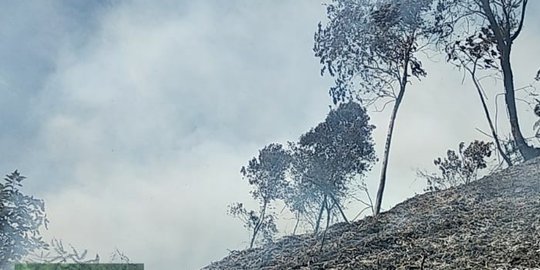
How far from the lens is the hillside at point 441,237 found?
16.4ft

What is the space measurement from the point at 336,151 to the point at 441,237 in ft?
22.0

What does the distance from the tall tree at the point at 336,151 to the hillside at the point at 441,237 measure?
3.58 meters

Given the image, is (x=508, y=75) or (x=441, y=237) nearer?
(x=441, y=237)

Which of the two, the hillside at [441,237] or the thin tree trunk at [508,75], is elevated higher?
the thin tree trunk at [508,75]

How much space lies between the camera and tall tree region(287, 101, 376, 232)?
39.2 feet

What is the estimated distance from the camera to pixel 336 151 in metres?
12.4

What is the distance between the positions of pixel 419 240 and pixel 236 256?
8.94 feet
